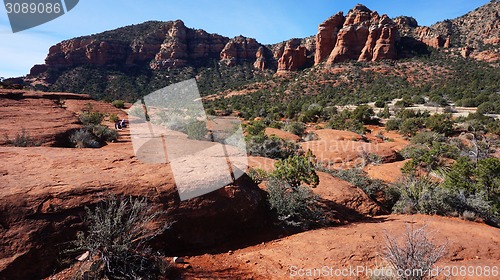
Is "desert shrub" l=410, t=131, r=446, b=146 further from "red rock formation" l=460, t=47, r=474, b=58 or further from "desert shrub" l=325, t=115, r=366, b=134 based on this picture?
"red rock formation" l=460, t=47, r=474, b=58

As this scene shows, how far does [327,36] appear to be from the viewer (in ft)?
229

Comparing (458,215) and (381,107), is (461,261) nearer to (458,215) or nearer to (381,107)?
(458,215)

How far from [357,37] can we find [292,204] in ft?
229

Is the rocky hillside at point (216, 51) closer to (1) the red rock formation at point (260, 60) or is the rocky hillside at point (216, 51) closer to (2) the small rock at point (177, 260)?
(1) the red rock formation at point (260, 60)

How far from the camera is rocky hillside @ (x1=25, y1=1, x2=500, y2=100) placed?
202 feet

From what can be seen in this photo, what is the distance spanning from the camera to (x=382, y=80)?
51750mm

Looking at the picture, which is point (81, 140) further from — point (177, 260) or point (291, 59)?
point (291, 59)

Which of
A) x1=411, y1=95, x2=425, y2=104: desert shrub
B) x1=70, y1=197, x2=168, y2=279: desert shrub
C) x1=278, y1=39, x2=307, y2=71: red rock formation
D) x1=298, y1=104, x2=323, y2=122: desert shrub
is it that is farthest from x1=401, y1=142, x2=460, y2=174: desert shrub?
x1=278, y1=39, x2=307, y2=71: red rock formation

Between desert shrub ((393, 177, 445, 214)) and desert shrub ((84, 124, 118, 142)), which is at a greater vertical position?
desert shrub ((84, 124, 118, 142))

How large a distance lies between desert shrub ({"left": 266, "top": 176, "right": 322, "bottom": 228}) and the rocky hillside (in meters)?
55.7

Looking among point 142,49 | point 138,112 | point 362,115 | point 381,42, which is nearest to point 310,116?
point 362,115

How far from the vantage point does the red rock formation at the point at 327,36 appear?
69812mm

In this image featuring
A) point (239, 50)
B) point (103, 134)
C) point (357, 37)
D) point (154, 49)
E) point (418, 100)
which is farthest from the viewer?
point (239, 50)

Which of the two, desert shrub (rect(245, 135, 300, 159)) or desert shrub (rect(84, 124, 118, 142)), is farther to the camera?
desert shrub (rect(245, 135, 300, 159))
